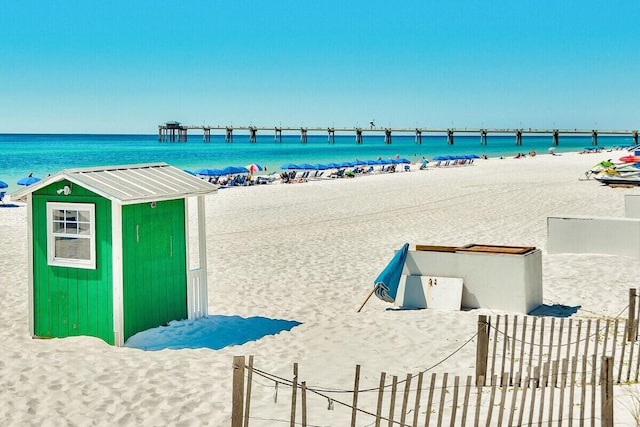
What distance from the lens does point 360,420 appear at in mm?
5980

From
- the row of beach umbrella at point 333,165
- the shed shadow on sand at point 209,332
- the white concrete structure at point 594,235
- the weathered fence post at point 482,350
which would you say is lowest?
the shed shadow on sand at point 209,332

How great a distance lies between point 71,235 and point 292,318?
283cm

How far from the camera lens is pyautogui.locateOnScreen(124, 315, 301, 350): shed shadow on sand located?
26.9 ft

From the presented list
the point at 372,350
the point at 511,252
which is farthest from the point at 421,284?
the point at 372,350

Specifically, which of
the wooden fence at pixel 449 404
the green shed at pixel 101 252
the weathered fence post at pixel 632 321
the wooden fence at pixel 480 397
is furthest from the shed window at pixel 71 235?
the weathered fence post at pixel 632 321

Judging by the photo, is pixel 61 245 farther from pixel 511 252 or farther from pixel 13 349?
pixel 511 252

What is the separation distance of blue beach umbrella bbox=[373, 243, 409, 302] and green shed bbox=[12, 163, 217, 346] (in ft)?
8.23

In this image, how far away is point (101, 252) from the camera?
26.2 ft

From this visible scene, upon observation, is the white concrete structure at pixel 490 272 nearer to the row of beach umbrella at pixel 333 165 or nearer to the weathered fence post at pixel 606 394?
the weathered fence post at pixel 606 394

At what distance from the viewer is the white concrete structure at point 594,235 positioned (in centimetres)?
1247

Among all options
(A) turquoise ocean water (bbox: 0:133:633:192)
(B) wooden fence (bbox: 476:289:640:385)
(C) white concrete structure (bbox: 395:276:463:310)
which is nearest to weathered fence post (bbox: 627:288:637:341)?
(B) wooden fence (bbox: 476:289:640:385)

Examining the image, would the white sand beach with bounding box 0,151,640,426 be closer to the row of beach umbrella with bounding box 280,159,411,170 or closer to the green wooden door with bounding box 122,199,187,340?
the green wooden door with bounding box 122,199,187,340

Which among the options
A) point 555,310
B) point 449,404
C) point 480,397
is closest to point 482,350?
point 449,404

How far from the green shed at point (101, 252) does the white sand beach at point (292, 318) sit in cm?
33
